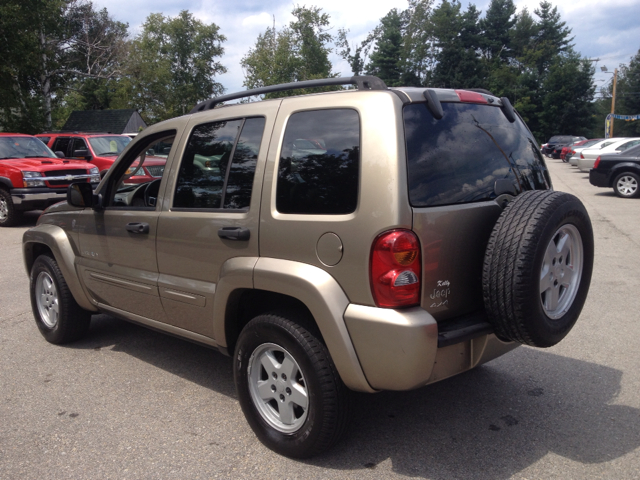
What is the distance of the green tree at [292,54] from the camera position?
4178cm

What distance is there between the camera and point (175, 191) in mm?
3777

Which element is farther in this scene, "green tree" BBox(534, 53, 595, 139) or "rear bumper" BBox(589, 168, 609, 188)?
"green tree" BBox(534, 53, 595, 139)

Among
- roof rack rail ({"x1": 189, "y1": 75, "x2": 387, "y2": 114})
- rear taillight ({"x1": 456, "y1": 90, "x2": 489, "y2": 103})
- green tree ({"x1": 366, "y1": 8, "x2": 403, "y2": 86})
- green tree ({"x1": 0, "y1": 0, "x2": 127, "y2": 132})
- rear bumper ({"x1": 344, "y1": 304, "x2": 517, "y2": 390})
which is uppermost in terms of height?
green tree ({"x1": 366, "y1": 8, "x2": 403, "y2": 86})

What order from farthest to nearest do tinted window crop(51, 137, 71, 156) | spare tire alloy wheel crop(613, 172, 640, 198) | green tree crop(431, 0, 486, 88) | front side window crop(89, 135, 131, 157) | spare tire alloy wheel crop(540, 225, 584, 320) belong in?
1. green tree crop(431, 0, 486, 88)
2. tinted window crop(51, 137, 71, 156)
3. front side window crop(89, 135, 131, 157)
4. spare tire alloy wheel crop(613, 172, 640, 198)
5. spare tire alloy wheel crop(540, 225, 584, 320)

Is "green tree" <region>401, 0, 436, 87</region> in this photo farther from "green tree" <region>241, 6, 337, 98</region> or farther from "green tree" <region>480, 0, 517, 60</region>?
"green tree" <region>241, 6, 337, 98</region>

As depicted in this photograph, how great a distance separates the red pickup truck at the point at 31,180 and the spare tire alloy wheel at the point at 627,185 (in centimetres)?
1391

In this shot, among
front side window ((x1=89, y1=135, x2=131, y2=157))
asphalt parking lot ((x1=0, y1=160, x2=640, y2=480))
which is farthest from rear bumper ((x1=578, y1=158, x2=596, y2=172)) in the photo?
asphalt parking lot ((x1=0, y1=160, x2=640, y2=480))

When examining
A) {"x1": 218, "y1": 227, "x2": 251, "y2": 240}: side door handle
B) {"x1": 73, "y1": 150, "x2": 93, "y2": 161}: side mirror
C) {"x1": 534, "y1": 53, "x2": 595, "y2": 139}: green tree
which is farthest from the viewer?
{"x1": 534, "y1": 53, "x2": 595, "y2": 139}: green tree

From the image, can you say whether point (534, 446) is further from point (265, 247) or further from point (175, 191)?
point (175, 191)

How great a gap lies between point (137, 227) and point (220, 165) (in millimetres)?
849

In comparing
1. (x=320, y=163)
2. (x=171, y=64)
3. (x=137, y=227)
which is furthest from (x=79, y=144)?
(x=171, y=64)

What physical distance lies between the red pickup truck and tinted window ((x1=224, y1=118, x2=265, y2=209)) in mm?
10694

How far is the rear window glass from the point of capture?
112 inches

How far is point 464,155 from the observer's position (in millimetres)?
3078
